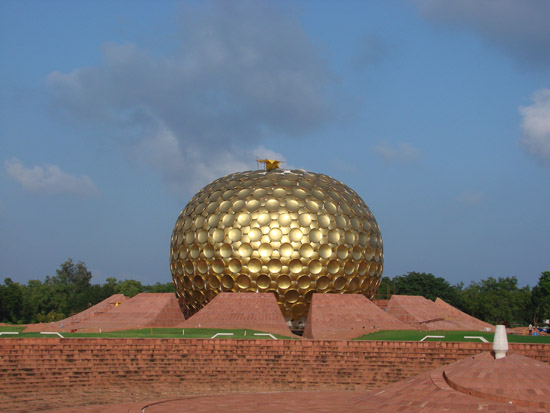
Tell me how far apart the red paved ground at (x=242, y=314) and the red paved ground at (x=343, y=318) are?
3.46 ft

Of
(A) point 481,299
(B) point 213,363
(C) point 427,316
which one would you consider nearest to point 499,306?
(A) point 481,299

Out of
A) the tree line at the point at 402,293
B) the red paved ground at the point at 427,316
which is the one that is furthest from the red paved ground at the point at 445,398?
the tree line at the point at 402,293

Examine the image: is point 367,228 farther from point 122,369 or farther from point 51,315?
point 51,315

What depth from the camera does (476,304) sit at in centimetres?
4709

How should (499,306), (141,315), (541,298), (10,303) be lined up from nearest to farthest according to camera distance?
(141,315), (541,298), (10,303), (499,306)

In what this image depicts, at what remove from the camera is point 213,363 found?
16062mm

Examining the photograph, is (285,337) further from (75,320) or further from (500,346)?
(75,320)

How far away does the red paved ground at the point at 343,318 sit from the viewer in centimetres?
2141

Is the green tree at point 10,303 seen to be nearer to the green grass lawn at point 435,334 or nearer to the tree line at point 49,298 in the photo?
the tree line at point 49,298

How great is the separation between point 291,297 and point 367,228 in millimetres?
4490

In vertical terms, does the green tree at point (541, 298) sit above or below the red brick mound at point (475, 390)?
above

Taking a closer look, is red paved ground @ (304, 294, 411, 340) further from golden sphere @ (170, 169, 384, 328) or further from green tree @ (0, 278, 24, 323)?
green tree @ (0, 278, 24, 323)

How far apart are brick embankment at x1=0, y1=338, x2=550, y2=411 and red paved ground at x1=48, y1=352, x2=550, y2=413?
1705mm

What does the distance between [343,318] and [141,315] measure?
7655mm
